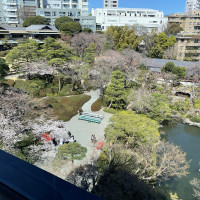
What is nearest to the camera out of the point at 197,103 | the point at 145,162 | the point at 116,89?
the point at 145,162

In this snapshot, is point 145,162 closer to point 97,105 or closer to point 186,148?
point 186,148

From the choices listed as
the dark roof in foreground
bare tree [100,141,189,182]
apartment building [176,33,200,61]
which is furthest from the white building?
the dark roof in foreground

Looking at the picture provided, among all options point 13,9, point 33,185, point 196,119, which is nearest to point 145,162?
point 33,185

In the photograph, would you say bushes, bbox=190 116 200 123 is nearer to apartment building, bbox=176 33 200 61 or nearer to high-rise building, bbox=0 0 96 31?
apartment building, bbox=176 33 200 61

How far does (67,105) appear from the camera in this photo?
722 inches

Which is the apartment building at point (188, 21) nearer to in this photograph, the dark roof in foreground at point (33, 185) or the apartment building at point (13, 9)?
the apartment building at point (13, 9)

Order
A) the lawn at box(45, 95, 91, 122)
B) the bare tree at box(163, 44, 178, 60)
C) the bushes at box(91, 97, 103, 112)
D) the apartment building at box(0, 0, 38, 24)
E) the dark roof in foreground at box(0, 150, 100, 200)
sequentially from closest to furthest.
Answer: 1. the dark roof in foreground at box(0, 150, 100, 200)
2. the lawn at box(45, 95, 91, 122)
3. the bushes at box(91, 97, 103, 112)
4. the bare tree at box(163, 44, 178, 60)
5. the apartment building at box(0, 0, 38, 24)

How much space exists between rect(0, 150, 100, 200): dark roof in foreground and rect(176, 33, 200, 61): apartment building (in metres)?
36.6

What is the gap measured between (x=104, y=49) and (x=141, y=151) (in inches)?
929

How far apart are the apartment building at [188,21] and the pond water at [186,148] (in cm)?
4027

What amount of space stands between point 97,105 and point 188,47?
25.1m

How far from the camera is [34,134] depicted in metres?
11.6

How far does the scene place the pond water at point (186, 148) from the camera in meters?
9.55

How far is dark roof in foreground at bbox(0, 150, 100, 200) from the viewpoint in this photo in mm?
1020
